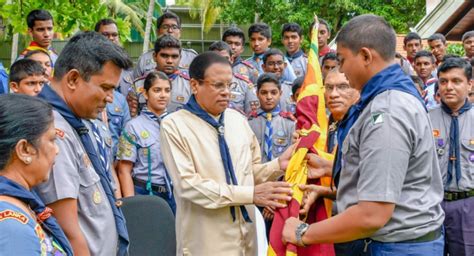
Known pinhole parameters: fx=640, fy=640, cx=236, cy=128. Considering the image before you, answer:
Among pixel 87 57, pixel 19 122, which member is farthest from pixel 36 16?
pixel 19 122

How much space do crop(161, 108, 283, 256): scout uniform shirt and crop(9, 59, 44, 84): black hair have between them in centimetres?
217

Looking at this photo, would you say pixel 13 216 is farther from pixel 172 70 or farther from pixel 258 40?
pixel 258 40

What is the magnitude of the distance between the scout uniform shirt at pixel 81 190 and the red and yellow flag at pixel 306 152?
0.97 meters

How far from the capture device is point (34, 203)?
2426 millimetres

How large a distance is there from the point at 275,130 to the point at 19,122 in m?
4.35

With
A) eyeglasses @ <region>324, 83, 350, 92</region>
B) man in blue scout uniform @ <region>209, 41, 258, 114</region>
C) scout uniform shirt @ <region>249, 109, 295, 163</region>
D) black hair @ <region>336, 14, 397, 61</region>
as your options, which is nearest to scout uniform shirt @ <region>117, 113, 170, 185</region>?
scout uniform shirt @ <region>249, 109, 295, 163</region>

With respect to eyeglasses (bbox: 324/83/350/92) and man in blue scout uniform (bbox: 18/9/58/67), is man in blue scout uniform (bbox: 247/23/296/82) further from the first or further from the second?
eyeglasses (bbox: 324/83/350/92)

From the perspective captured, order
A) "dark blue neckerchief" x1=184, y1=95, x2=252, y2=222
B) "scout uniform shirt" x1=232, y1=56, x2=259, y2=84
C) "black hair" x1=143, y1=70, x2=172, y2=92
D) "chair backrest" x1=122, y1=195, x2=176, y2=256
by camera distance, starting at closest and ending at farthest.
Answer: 1. "dark blue neckerchief" x1=184, y1=95, x2=252, y2=222
2. "chair backrest" x1=122, y1=195, x2=176, y2=256
3. "black hair" x1=143, y1=70, x2=172, y2=92
4. "scout uniform shirt" x1=232, y1=56, x2=259, y2=84

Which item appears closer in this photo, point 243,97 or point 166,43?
point 166,43

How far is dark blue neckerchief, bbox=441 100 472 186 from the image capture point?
18.2 feet

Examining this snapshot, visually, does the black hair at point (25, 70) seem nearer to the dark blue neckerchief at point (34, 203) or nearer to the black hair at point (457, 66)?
the dark blue neckerchief at point (34, 203)

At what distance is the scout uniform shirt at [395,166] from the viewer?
9.41 ft

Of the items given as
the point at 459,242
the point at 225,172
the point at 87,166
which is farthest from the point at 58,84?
the point at 459,242

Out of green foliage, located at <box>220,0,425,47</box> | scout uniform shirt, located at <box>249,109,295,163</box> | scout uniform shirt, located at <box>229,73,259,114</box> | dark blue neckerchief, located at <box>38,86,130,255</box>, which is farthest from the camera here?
green foliage, located at <box>220,0,425,47</box>
